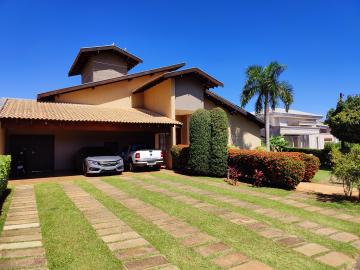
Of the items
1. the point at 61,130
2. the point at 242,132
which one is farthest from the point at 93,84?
the point at 242,132

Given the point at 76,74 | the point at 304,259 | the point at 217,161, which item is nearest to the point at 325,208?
the point at 304,259

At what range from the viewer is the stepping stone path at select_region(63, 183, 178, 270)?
4.12m

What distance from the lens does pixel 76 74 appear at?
2725 cm

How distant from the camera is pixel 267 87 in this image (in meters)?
23.5

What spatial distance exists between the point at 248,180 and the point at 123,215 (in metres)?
7.55

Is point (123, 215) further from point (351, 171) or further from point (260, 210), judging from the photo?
point (351, 171)

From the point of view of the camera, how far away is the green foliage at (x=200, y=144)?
13.8 meters

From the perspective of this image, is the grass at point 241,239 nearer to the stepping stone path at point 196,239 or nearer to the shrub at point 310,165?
the stepping stone path at point 196,239

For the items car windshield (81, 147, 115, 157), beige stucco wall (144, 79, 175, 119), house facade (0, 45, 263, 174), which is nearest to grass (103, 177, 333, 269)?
car windshield (81, 147, 115, 157)

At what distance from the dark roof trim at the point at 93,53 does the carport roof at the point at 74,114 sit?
18.8 feet

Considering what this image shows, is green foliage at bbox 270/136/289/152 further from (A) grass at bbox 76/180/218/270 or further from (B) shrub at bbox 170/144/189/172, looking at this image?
(A) grass at bbox 76/180/218/270

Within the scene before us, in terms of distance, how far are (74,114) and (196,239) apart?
39.8 feet

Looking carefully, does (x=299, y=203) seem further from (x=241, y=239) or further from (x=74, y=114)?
(x=74, y=114)

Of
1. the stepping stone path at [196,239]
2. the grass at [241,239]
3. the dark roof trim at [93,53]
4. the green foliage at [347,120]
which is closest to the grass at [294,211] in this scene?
the grass at [241,239]
